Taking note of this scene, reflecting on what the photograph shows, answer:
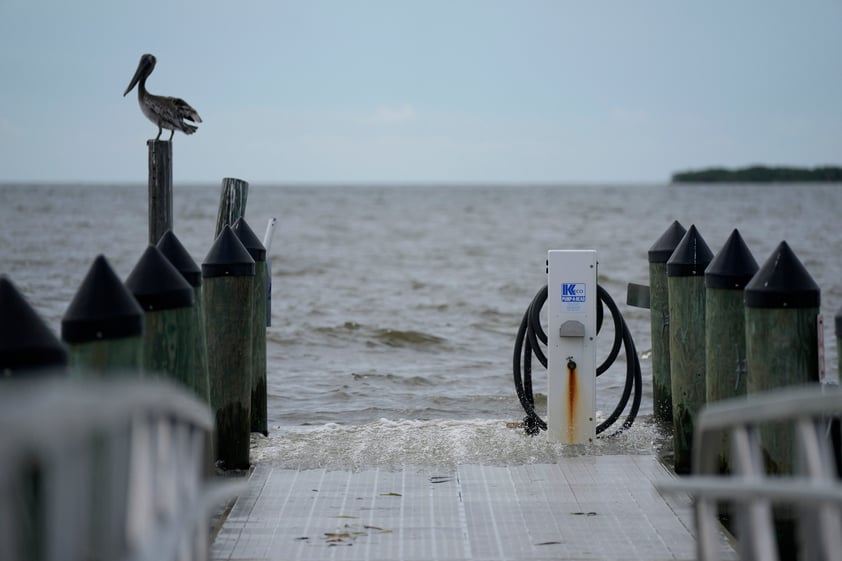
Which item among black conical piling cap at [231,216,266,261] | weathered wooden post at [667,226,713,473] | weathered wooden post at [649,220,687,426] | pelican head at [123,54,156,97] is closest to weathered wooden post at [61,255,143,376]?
black conical piling cap at [231,216,266,261]

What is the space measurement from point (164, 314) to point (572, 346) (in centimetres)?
331

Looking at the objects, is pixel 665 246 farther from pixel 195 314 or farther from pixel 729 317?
pixel 195 314

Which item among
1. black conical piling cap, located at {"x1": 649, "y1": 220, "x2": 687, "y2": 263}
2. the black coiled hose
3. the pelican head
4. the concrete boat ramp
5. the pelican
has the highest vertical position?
the pelican head

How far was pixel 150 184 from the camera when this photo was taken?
7.78 metres

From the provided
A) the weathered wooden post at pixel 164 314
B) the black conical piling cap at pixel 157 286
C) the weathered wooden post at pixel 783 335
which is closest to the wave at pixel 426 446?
the weathered wooden post at pixel 164 314

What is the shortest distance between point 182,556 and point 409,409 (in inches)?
329

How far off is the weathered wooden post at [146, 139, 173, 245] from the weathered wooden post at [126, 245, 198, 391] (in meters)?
2.42

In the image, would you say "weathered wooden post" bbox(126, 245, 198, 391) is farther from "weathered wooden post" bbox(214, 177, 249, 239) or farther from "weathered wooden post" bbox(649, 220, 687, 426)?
"weathered wooden post" bbox(649, 220, 687, 426)

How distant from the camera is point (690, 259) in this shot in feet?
21.9

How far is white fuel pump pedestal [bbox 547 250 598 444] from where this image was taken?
7469 mm

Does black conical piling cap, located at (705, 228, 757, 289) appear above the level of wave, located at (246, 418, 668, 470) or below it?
above

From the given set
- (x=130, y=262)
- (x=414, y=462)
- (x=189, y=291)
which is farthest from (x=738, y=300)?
(x=130, y=262)

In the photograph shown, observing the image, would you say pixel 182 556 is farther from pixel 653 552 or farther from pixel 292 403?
pixel 292 403

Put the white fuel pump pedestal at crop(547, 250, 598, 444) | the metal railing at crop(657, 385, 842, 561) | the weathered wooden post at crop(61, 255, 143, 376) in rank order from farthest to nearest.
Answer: the white fuel pump pedestal at crop(547, 250, 598, 444) < the weathered wooden post at crop(61, 255, 143, 376) < the metal railing at crop(657, 385, 842, 561)
